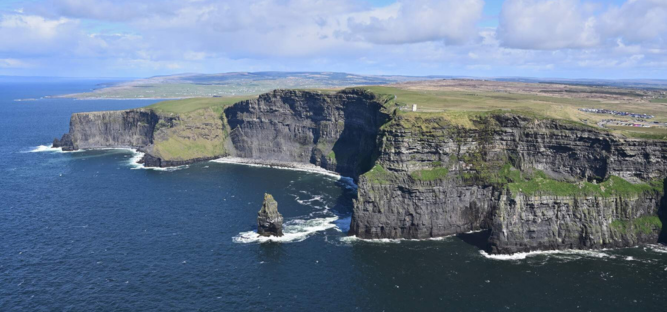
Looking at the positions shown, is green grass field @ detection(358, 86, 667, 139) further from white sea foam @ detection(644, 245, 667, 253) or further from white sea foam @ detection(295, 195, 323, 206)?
white sea foam @ detection(295, 195, 323, 206)

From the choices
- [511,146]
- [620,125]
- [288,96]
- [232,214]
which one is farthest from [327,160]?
[620,125]

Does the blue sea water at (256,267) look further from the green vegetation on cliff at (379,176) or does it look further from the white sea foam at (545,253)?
the green vegetation on cliff at (379,176)

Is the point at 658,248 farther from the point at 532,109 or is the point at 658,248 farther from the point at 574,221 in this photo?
the point at 532,109

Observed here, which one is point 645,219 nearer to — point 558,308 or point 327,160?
point 558,308

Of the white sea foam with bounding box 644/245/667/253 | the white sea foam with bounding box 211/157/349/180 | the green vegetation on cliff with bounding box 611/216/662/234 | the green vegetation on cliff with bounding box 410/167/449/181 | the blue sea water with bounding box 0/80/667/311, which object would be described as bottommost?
the blue sea water with bounding box 0/80/667/311

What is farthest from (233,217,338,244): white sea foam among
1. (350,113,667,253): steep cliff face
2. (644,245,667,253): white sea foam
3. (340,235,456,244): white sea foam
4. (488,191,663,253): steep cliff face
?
(644,245,667,253): white sea foam

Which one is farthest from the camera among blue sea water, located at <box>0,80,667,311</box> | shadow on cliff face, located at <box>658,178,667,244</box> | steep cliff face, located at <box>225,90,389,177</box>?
steep cliff face, located at <box>225,90,389,177</box>
